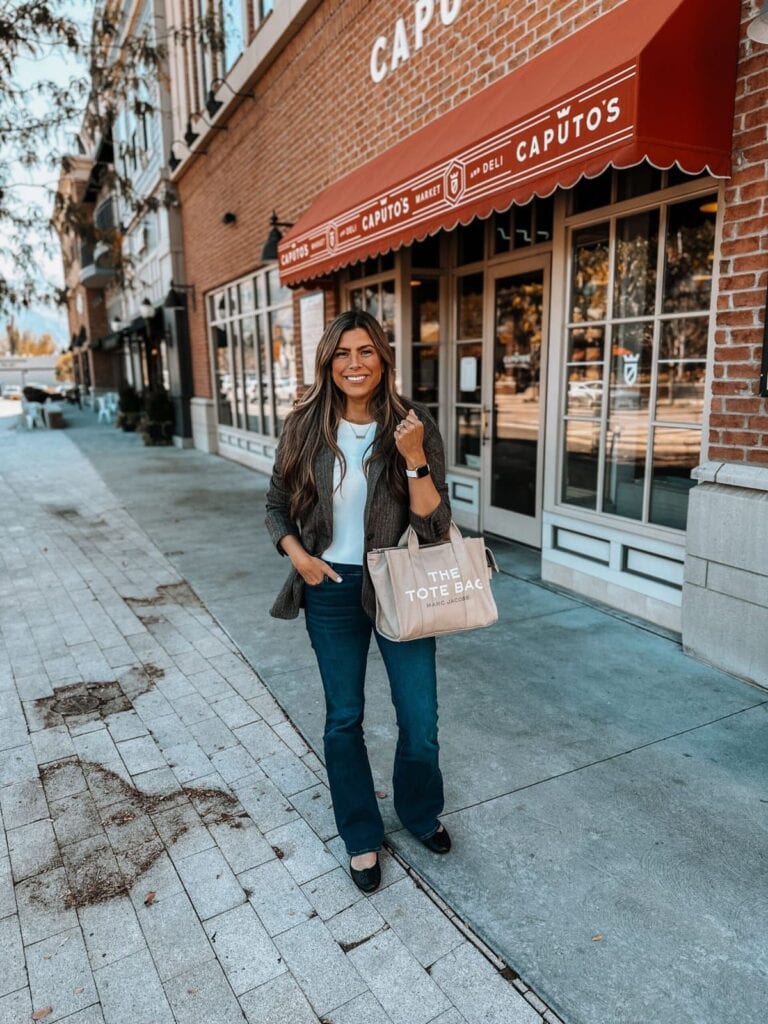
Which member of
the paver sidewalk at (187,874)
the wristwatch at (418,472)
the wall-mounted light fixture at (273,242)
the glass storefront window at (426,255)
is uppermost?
the wall-mounted light fixture at (273,242)

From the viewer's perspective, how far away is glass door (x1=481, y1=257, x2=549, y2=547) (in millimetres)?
6055

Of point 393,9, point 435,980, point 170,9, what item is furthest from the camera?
point 170,9

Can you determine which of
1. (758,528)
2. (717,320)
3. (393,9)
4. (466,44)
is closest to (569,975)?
(758,528)

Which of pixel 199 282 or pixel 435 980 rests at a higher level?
pixel 199 282

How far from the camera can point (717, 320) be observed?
3814 mm

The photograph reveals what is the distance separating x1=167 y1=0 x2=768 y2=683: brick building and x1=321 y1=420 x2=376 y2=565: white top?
1.99 metres

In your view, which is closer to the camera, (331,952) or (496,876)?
(331,952)

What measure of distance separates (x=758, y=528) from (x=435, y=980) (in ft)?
8.74

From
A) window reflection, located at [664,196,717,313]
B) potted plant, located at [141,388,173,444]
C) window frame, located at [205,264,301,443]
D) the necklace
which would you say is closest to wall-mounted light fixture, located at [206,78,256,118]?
window frame, located at [205,264,301,443]

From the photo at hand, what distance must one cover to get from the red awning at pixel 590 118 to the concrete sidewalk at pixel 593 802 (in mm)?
2628

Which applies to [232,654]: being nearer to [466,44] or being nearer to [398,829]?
[398,829]

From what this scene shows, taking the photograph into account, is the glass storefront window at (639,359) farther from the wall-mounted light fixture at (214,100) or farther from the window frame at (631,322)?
the wall-mounted light fixture at (214,100)

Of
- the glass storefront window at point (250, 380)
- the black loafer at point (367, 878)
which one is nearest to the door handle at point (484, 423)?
the black loafer at point (367, 878)

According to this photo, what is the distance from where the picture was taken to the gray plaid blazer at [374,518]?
2346 mm
